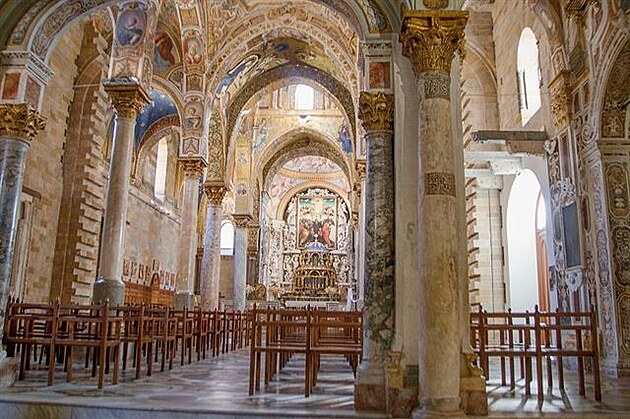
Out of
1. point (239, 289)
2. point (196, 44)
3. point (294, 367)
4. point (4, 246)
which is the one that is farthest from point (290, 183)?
point (4, 246)

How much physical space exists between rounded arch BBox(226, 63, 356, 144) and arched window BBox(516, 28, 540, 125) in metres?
5.47

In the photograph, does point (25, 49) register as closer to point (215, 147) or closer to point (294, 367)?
point (294, 367)

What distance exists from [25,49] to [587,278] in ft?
29.8

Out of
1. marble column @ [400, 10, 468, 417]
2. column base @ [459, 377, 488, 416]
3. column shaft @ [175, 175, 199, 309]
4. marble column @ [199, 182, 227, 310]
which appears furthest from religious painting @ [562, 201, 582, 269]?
marble column @ [199, 182, 227, 310]

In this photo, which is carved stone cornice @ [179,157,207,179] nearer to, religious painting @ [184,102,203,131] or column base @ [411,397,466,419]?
religious painting @ [184,102,203,131]

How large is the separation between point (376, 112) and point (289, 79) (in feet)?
37.1

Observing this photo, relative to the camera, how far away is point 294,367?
9281 millimetres

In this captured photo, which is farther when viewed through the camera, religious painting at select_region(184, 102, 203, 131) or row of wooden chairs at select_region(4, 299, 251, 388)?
religious painting at select_region(184, 102, 203, 131)

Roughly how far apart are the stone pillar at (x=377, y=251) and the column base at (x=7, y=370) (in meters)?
4.14

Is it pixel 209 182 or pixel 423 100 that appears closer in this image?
pixel 423 100

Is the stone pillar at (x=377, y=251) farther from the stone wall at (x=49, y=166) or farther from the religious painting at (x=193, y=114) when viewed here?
the stone wall at (x=49, y=166)

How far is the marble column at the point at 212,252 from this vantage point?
14781mm

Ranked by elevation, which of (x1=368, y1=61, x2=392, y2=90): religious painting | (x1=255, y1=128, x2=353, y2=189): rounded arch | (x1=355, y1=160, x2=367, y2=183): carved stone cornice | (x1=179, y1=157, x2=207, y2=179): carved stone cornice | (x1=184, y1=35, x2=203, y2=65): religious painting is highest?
(x1=255, y1=128, x2=353, y2=189): rounded arch

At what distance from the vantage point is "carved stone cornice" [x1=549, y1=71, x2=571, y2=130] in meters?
8.95
